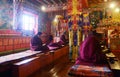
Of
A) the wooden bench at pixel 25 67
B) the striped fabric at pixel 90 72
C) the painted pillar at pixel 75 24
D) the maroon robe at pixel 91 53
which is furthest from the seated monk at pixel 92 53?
the painted pillar at pixel 75 24

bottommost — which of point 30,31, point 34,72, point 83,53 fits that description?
point 34,72

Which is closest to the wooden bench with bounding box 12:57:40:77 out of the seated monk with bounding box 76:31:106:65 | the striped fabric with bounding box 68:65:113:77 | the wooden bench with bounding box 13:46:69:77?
the wooden bench with bounding box 13:46:69:77

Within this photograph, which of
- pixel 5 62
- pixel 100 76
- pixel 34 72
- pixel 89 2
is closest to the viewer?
pixel 100 76

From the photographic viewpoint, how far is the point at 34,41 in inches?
277

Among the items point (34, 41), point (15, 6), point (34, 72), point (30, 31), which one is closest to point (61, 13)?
point (30, 31)

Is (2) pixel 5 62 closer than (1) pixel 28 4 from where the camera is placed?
Yes

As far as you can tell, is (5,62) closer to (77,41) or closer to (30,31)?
(77,41)

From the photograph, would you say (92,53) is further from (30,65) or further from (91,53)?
(30,65)

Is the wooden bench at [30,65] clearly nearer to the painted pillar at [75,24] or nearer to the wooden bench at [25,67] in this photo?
the wooden bench at [25,67]

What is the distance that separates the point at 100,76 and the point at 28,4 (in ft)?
34.4

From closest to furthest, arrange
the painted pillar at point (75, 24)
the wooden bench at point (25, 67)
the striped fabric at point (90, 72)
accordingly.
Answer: the striped fabric at point (90, 72) < the wooden bench at point (25, 67) < the painted pillar at point (75, 24)

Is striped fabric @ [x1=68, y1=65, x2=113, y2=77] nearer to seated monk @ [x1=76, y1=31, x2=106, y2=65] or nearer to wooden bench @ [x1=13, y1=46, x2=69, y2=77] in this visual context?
seated monk @ [x1=76, y1=31, x2=106, y2=65]

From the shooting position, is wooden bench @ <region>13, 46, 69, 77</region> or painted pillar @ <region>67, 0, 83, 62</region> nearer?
wooden bench @ <region>13, 46, 69, 77</region>

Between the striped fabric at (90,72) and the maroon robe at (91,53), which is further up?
the maroon robe at (91,53)
